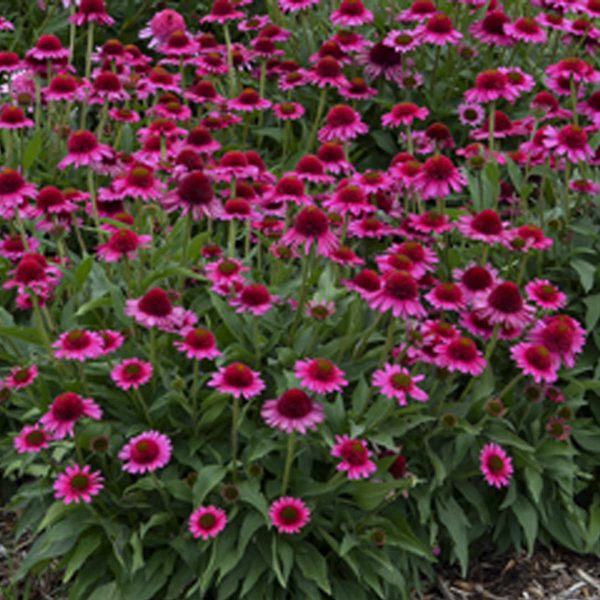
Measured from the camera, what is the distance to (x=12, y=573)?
→ 3.53 metres

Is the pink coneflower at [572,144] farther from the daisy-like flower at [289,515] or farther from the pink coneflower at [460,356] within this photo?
the daisy-like flower at [289,515]

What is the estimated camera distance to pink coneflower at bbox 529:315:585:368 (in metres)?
3.18

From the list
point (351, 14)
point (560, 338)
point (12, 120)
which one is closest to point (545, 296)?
point (560, 338)

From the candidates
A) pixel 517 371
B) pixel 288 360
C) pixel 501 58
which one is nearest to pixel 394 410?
pixel 288 360

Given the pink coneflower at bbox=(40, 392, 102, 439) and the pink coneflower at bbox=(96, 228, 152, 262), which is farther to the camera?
the pink coneflower at bbox=(96, 228, 152, 262)

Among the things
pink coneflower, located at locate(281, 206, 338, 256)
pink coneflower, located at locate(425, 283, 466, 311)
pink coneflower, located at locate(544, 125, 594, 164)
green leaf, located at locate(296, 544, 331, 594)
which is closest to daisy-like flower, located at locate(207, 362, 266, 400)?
pink coneflower, located at locate(281, 206, 338, 256)

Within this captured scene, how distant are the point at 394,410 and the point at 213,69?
2.25 m

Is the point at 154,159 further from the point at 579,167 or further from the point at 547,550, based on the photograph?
the point at 547,550

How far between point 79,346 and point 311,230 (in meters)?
0.79

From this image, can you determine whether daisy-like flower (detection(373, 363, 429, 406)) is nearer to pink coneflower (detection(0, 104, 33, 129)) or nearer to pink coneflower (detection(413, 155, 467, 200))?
pink coneflower (detection(413, 155, 467, 200))

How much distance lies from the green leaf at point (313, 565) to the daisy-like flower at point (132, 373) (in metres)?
0.73

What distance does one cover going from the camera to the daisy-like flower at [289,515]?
2936 millimetres

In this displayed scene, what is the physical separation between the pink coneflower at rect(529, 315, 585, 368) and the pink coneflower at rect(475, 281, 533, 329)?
0.10 m

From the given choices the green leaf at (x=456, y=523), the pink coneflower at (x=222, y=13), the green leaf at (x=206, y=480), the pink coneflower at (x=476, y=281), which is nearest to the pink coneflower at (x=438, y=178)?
the pink coneflower at (x=476, y=281)
